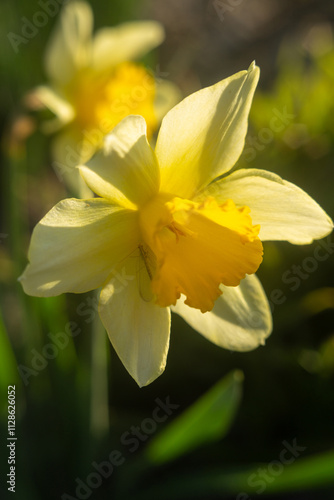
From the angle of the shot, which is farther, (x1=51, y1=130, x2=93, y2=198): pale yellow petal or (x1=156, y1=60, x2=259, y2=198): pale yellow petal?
(x1=51, y1=130, x2=93, y2=198): pale yellow petal

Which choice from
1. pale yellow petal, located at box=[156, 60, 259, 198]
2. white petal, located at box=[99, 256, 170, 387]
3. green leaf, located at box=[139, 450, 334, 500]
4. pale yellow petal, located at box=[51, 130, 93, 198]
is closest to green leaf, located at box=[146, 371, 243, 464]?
Answer: green leaf, located at box=[139, 450, 334, 500]

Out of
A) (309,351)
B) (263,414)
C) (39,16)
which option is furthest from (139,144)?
(39,16)

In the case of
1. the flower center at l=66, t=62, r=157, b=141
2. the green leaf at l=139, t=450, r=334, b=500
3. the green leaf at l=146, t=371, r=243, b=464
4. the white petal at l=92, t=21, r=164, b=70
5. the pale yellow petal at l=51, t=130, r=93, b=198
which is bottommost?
the green leaf at l=139, t=450, r=334, b=500

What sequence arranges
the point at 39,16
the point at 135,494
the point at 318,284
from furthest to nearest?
the point at 39,16 → the point at 318,284 → the point at 135,494

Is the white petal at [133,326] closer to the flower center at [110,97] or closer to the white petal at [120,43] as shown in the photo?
the flower center at [110,97]

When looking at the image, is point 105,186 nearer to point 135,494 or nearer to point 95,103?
point 95,103

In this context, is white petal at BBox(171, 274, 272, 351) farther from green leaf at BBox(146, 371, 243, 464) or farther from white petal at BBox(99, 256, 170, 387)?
green leaf at BBox(146, 371, 243, 464)
